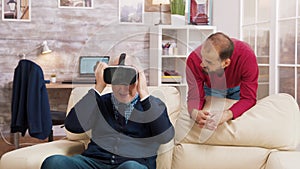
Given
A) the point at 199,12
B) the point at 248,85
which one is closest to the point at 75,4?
the point at 199,12

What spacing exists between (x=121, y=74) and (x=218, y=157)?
64 centimetres

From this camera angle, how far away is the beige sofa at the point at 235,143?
2.38 m

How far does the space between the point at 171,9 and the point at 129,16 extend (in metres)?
0.52

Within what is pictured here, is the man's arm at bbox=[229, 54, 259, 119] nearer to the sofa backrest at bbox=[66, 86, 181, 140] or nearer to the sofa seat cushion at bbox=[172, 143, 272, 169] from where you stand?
the sofa seat cushion at bbox=[172, 143, 272, 169]

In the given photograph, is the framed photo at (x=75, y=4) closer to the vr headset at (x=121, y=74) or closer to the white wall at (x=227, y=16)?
the white wall at (x=227, y=16)

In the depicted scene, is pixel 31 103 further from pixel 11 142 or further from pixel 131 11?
pixel 131 11

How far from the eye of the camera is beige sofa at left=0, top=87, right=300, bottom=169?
2.38 m

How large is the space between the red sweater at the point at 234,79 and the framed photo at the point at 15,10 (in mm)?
3502

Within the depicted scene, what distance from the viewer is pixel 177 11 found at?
18.8 feet

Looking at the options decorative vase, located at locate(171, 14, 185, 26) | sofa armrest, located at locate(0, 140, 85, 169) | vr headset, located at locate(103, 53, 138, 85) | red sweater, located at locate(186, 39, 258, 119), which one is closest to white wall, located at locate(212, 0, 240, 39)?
decorative vase, located at locate(171, 14, 185, 26)

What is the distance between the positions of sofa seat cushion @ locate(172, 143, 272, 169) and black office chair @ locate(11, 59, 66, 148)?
183 cm

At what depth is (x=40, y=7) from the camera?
5.66 m

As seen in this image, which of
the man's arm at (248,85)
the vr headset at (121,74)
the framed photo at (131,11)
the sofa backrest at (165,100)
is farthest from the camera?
the framed photo at (131,11)

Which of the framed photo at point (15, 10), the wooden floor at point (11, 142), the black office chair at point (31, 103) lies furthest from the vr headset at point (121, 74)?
the framed photo at point (15, 10)
